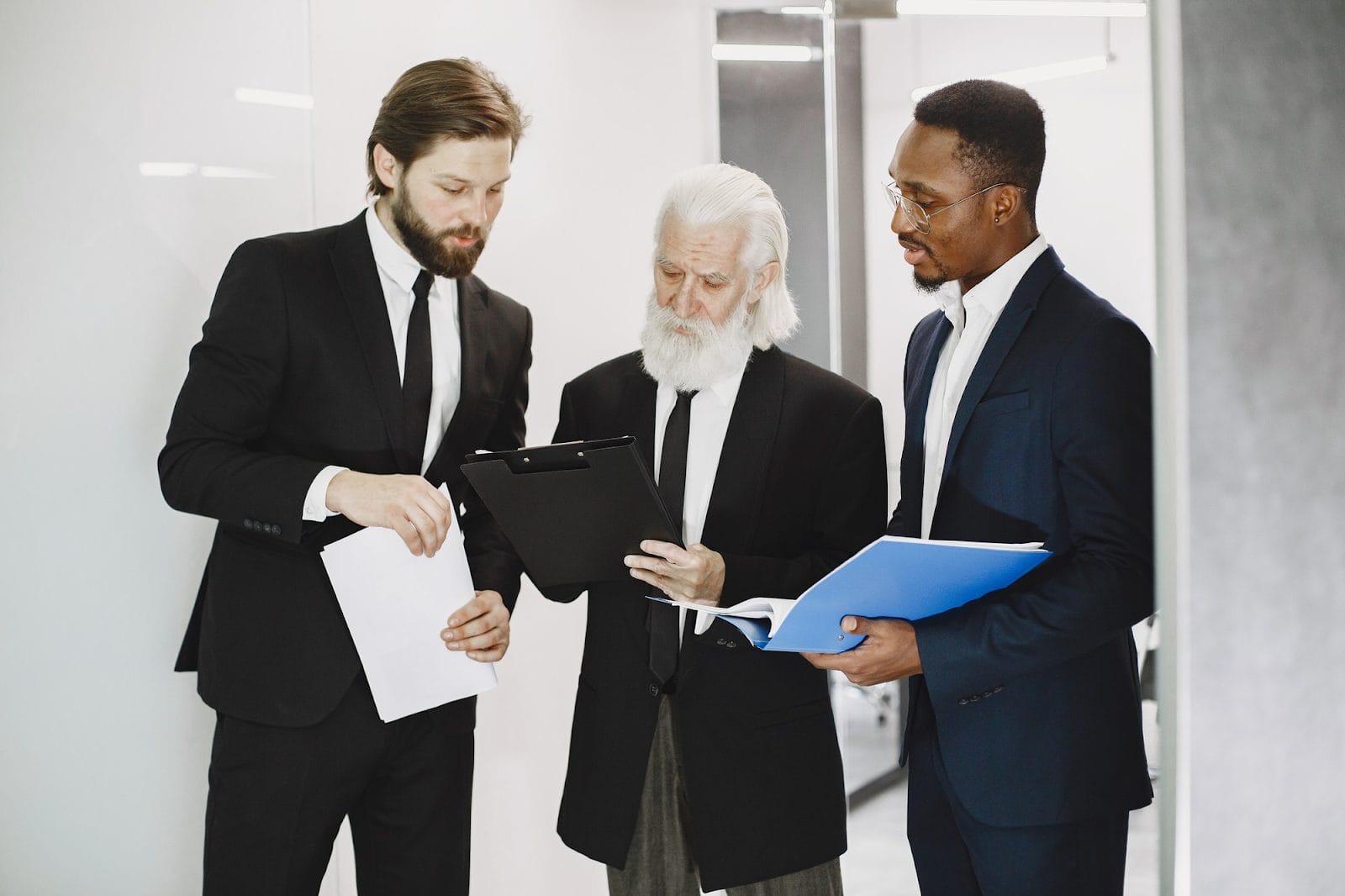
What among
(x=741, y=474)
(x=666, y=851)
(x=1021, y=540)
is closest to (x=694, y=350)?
(x=741, y=474)

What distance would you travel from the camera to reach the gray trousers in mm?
2062

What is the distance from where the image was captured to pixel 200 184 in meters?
2.54

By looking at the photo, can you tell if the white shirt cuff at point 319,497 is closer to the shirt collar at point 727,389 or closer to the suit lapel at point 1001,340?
the shirt collar at point 727,389

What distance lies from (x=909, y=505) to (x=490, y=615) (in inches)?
31.7

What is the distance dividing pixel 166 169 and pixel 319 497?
3.41 feet

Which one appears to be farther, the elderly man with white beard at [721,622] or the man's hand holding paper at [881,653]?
the elderly man with white beard at [721,622]

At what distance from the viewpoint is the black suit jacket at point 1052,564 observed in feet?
5.35

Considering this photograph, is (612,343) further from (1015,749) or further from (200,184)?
(1015,749)

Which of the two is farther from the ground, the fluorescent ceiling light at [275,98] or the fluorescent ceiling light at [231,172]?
the fluorescent ceiling light at [275,98]

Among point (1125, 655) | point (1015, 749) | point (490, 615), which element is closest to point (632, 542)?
point (490, 615)

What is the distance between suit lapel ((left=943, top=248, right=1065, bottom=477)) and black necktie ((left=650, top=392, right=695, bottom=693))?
19.9 inches

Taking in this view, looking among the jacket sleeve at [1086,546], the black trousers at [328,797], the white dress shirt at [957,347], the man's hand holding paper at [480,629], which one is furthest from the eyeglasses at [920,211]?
the black trousers at [328,797]

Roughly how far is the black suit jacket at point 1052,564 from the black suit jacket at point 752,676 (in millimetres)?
324

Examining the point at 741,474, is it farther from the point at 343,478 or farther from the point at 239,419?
the point at 239,419
